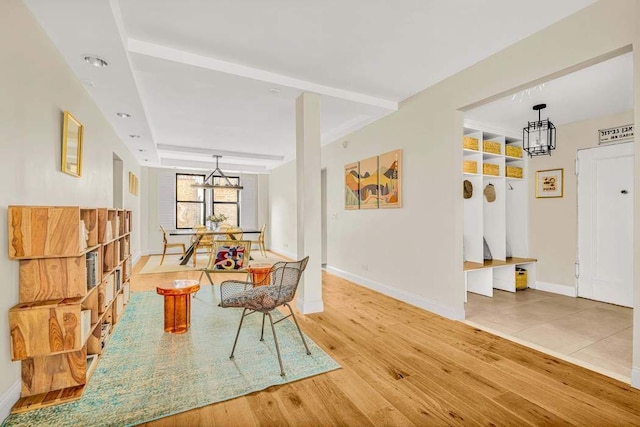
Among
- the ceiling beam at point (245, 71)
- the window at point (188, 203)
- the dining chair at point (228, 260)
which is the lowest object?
the dining chair at point (228, 260)

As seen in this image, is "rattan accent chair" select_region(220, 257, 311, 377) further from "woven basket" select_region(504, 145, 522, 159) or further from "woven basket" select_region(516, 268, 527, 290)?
"woven basket" select_region(504, 145, 522, 159)

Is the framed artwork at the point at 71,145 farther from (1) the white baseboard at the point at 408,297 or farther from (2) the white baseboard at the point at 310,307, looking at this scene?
(1) the white baseboard at the point at 408,297

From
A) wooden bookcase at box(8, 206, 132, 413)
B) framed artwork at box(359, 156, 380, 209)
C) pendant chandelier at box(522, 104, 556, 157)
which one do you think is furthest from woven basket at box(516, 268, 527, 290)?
wooden bookcase at box(8, 206, 132, 413)

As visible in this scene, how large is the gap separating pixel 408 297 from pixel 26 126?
4.02 m

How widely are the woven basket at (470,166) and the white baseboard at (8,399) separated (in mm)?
4853

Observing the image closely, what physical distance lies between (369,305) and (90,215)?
3.09 m

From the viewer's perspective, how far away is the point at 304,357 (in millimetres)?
2445

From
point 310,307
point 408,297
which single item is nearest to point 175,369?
point 310,307

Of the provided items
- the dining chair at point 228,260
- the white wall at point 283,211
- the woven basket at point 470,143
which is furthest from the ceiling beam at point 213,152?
the woven basket at point 470,143

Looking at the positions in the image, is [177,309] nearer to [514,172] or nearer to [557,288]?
[514,172]

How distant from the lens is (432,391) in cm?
200

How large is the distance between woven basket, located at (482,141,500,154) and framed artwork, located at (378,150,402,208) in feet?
4.54

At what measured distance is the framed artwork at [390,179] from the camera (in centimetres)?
407

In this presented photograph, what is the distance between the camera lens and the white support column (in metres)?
3.50
